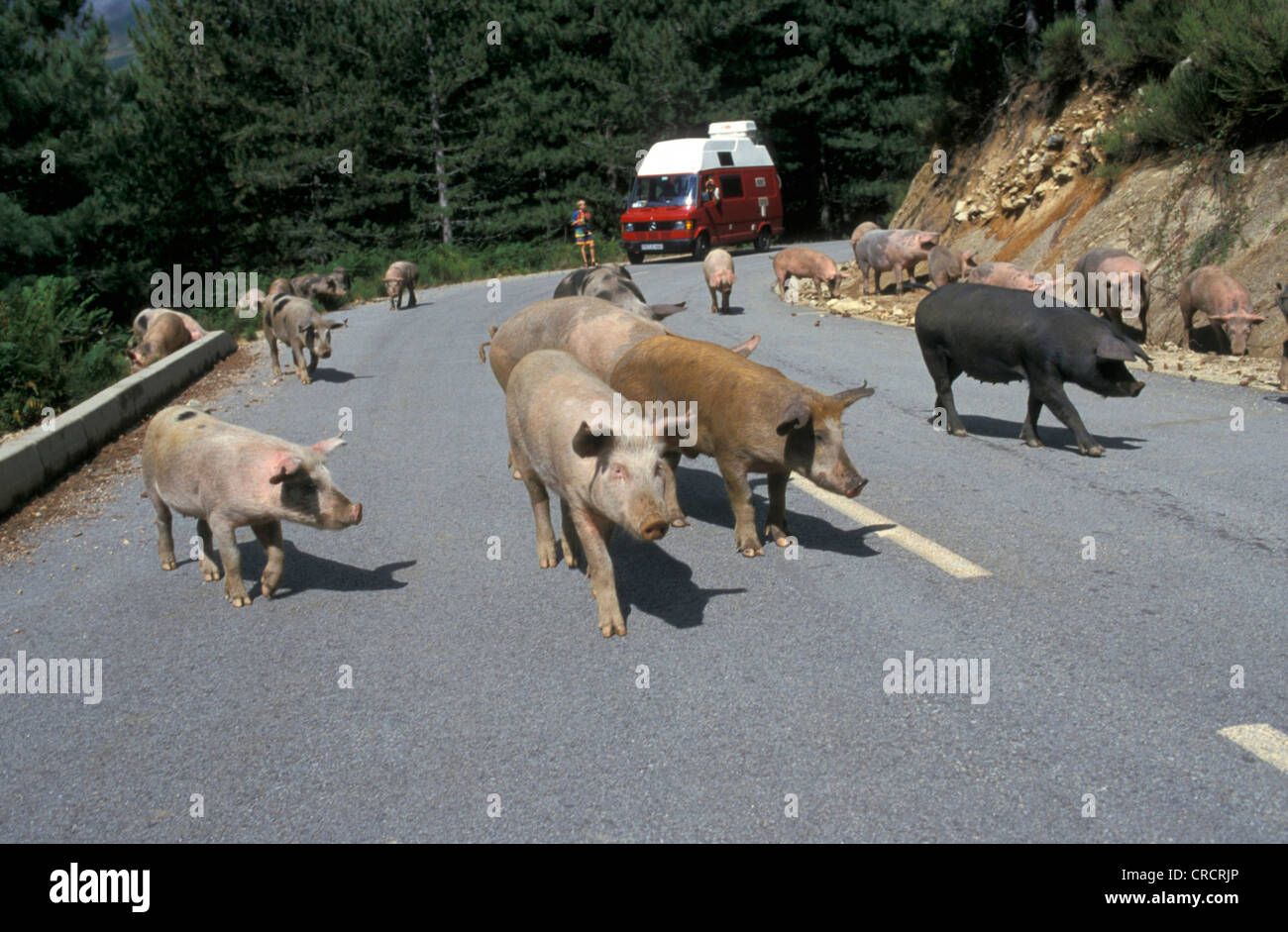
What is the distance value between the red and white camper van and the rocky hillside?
30.0 ft

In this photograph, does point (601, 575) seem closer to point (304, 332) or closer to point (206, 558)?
point (206, 558)

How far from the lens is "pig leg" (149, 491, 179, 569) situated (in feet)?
21.0

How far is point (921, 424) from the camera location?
9234mm

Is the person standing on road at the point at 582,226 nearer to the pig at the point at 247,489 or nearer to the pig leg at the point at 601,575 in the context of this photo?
the pig at the point at 247,489

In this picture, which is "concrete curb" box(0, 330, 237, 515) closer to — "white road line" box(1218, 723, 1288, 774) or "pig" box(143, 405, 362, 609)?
"pig" box(143, 405, 362, 609)

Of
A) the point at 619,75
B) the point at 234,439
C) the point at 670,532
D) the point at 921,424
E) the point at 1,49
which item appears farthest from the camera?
the point at 619,75

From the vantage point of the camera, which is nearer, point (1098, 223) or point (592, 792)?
point (592, 792)

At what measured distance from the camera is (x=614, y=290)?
9.42 metres

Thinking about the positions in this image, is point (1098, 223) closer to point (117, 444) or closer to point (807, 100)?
point (117, 444)

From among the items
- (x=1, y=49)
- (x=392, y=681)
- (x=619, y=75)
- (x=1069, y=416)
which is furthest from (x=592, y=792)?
(x=619, y=75)

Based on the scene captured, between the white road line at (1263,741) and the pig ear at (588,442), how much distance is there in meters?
2.70

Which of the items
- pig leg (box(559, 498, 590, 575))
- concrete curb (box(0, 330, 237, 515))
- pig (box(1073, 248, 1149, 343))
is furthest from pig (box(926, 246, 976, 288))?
pig leg (box(559, 498, 590, 575))

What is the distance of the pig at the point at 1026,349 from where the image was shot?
25.9ft

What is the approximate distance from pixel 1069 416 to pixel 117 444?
8718 mm
